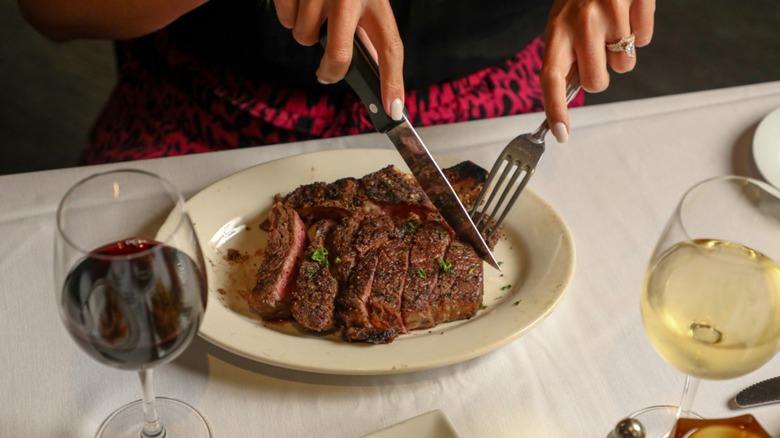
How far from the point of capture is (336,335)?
3.99 ft

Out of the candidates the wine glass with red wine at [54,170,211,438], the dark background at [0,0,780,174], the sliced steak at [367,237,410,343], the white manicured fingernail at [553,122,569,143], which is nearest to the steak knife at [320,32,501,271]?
the sliced steak at [367,237,410,343]

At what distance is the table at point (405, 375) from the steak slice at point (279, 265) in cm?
10

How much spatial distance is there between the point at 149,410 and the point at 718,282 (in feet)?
2.26

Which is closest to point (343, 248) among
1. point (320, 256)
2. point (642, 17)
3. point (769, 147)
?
point (320, 256)

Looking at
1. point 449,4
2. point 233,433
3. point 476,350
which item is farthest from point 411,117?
point 233,433

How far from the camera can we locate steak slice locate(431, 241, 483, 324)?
122cm

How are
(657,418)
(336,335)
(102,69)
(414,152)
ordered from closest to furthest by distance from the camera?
1. (657,418)
2. (336,335)
3. (414,152)
4. (102,69)

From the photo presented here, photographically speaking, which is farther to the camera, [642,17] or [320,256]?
[642,17]

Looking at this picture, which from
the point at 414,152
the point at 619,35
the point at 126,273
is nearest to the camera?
the point at 126,273

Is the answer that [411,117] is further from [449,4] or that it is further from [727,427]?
[727,427]

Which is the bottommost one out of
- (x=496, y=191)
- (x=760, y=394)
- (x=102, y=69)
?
(x=102, y=69)

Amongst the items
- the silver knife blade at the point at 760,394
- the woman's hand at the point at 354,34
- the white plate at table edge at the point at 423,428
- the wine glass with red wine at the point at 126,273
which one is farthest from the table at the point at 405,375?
the woman's hand at the point at 354,34

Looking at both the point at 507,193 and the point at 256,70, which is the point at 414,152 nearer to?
the point at 507,193

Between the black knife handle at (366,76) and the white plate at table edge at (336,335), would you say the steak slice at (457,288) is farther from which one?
the black knife handle at (366,76)
